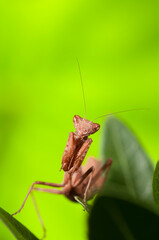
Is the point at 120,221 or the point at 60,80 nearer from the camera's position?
the point at 120,221

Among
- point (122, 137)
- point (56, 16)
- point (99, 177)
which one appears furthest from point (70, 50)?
point (122, 137)

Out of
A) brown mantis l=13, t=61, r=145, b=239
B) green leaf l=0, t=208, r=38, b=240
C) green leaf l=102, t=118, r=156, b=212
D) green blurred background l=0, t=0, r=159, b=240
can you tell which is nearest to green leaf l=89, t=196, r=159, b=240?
green leaf l=0, t=208, r=38, b=240

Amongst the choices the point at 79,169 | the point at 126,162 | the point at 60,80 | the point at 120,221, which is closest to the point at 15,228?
the point at 120,221

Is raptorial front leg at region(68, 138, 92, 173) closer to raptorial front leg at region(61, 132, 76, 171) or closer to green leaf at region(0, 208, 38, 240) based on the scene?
raptorial front leg at region(61, 132, 76, 171)

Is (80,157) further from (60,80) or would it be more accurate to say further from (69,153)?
(60,80)

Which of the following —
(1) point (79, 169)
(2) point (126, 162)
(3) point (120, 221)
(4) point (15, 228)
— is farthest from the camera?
(1) point (79, 169)

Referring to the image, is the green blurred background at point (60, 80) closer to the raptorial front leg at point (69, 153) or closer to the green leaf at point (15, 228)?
the raptorial front leg at point (69, 153)
